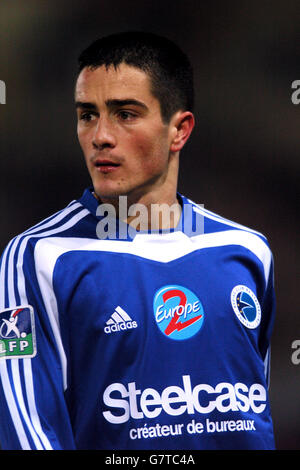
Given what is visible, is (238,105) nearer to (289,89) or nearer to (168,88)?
(289,89)

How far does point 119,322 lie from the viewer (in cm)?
204

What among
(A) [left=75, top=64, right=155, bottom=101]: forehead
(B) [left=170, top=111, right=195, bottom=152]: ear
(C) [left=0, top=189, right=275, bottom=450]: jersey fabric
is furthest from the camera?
(B) [left=170, top=111, right=195, bottom=152]: ear

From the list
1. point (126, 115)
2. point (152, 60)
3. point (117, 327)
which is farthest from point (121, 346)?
point (152, 60)

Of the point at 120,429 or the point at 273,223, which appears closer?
the point at 120,429

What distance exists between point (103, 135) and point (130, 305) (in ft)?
1.40

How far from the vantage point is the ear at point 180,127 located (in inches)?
89.0

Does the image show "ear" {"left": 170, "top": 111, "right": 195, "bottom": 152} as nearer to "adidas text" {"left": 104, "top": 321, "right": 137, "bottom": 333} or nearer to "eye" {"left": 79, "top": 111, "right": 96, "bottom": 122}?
"eye" {"left": 79, "top": 111, "right": 96, "bottom": 122}

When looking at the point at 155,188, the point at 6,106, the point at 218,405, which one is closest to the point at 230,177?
the point at 6,106

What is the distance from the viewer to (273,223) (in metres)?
3.26

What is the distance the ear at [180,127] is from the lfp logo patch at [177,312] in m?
0.40

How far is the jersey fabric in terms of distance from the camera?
78.2 inches

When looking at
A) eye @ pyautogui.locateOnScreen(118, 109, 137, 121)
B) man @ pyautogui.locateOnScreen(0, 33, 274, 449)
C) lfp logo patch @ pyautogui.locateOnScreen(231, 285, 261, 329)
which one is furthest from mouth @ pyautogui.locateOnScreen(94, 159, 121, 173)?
lfp logo patch @ pyautogui.locateOnScreen(231, 285, 261, 329)

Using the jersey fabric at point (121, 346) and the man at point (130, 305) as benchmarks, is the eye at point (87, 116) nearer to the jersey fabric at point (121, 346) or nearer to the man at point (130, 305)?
the man at point (130, 305)

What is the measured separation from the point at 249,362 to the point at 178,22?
1.59 m
